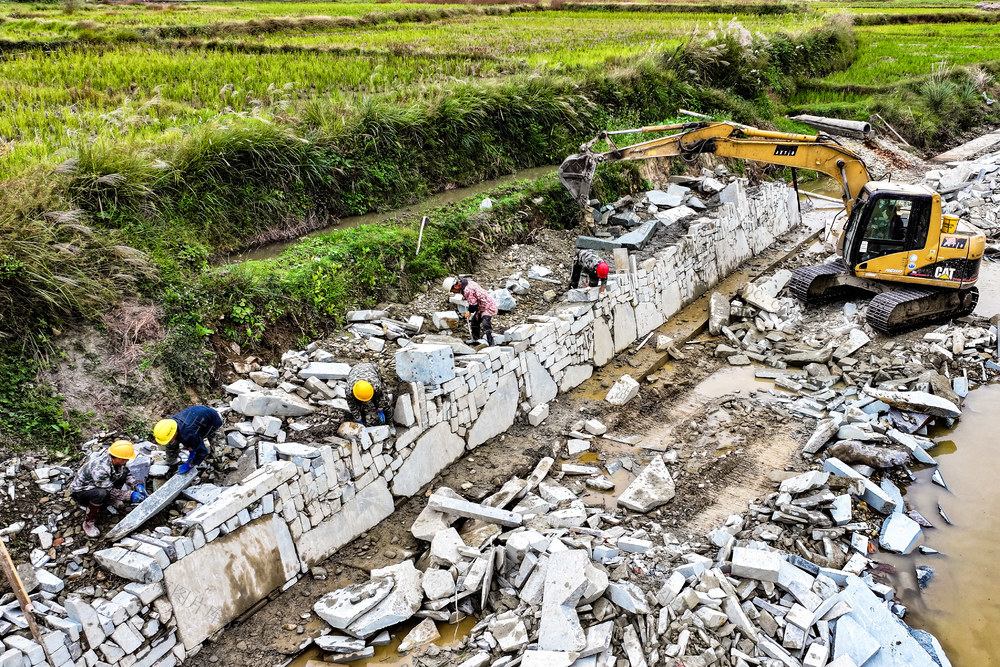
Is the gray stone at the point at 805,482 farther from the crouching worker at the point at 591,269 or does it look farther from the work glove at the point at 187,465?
the work glove at the point at 187,465

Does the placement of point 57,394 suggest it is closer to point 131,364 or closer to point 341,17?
point 131,364

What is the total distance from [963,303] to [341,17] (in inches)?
758

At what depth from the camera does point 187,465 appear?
6.16 metres

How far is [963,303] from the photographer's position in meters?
10.9

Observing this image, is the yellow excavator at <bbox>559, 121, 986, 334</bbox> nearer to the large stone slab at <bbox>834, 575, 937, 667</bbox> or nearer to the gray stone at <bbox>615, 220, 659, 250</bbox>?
the gray stone at <bbox>615, 220, 659, 250</bbox>

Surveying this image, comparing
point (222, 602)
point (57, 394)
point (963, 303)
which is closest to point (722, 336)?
point (963, 303)

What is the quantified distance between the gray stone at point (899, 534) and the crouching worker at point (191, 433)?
261 inches

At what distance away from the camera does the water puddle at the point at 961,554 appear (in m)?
5.91

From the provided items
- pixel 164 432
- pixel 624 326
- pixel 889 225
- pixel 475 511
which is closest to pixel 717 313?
pixel 624 326

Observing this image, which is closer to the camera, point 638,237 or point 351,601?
point 351,601

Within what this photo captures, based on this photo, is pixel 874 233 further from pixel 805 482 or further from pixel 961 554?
pixel 961 554

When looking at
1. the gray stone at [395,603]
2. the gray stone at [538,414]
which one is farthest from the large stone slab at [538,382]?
the gray stone at [395,603]

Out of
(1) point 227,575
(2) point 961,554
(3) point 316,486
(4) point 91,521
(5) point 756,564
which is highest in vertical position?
(4) point 91,521

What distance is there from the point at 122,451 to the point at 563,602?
387cm
